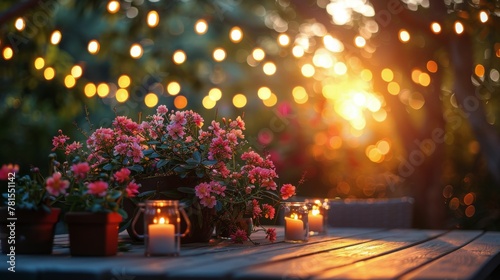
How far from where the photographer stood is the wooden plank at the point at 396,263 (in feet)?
5.82

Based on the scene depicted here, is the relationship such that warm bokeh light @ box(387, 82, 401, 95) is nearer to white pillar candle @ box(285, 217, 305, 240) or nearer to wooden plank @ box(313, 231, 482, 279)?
wooden plank @ box(313, 231, 482, 279)

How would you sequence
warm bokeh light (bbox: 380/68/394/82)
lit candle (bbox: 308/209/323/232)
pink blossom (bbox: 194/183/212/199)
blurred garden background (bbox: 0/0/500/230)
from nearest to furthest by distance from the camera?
pink blossom (bbox: 194/183/212/199) → lit candle (bbox: 308/209/323/232) → blurred garden background (bbox: 0/0/500/230) → warm bokeh light (bbox: 380/68/394/82)

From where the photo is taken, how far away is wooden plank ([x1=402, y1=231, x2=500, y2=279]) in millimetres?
1815

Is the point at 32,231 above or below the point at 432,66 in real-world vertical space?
below

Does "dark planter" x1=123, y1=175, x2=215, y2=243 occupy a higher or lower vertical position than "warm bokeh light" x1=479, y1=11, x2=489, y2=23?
lower

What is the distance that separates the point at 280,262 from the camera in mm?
2035

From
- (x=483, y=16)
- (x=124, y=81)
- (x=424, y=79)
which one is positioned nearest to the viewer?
(x=483, y=16)

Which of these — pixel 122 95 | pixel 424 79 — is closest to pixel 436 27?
pixel 424 79

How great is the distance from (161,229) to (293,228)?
0.77 m

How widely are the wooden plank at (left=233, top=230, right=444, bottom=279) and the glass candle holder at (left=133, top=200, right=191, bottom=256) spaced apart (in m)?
0.29

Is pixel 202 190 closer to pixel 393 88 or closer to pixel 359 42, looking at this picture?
pixel 359 42

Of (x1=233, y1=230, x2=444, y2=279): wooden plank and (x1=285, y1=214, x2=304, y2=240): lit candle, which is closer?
(x1=233, y1=230, x2=444, y2=279): wooden plank

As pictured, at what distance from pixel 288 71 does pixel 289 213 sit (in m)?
6.52

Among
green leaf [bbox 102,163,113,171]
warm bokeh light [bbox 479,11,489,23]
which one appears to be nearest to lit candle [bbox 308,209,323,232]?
green leaf [bbox 102,163,113,171]
